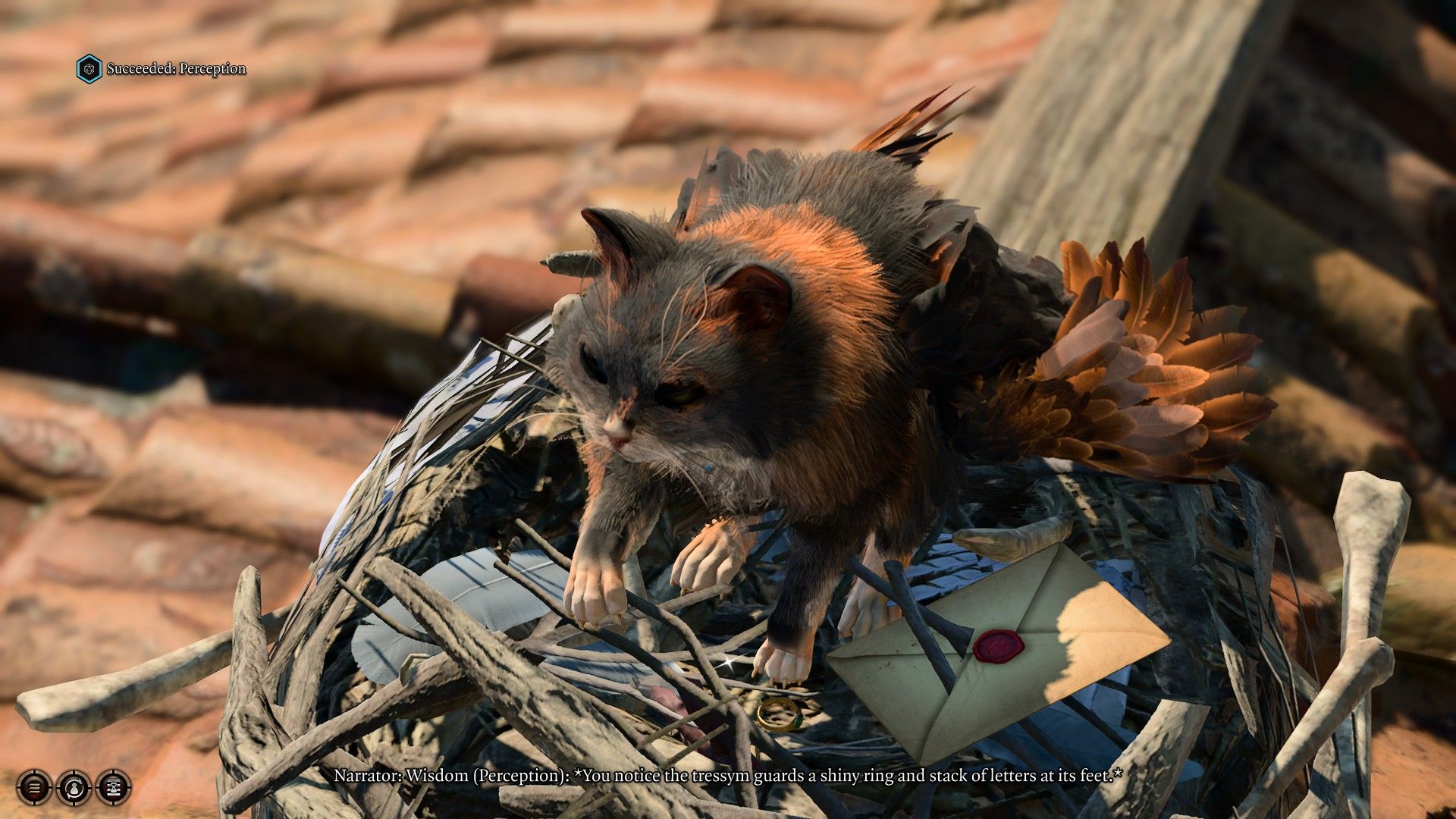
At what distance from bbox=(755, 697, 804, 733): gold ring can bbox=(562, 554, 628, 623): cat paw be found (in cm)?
29

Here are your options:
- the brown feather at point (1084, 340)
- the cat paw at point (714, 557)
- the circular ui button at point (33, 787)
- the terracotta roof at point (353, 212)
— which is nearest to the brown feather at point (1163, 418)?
the brown feather at point (1084, 340)

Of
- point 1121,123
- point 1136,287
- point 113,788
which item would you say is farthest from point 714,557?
point 1121,123

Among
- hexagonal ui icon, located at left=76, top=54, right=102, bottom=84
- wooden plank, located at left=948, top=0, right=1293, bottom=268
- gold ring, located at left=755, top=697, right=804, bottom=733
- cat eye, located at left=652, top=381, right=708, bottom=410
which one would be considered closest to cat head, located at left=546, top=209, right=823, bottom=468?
cat eye, located at left=652, top=381, right=708, bottom=410

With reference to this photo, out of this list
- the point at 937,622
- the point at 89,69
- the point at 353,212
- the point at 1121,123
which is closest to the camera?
the point at 937,622

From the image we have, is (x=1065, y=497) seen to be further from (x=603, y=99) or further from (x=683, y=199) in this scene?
(x=603, y=99)

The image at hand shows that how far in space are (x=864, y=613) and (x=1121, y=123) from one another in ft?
4.64

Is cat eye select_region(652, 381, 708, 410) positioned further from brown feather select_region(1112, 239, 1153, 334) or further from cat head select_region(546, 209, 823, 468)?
brown feather select_region(1112, 239, 1153, 334)

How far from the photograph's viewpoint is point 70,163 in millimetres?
4012

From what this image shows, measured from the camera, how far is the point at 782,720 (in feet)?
5.72

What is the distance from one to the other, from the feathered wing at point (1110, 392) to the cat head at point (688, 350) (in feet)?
0.67

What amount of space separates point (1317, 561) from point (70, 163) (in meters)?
3.89

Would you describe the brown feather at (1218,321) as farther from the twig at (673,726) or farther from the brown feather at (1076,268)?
the twig at (673,726)

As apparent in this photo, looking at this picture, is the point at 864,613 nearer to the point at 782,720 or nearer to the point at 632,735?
the point at 782,720

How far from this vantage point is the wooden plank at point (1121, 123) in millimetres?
2420
